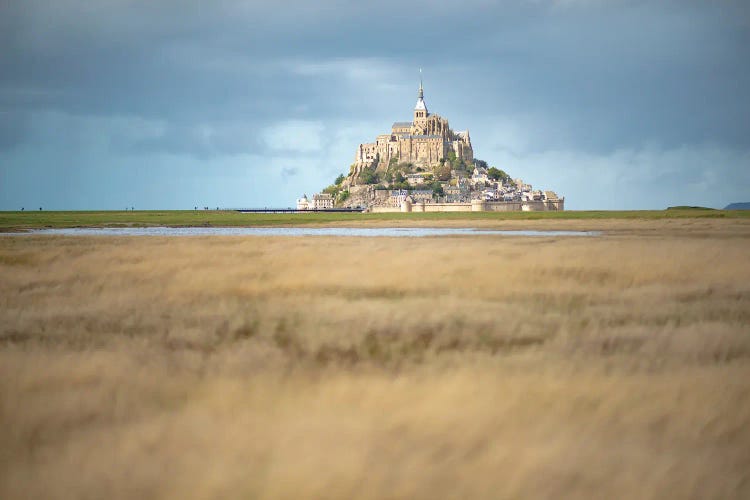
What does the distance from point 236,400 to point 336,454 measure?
1.37 m

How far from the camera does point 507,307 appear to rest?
9.96 metres

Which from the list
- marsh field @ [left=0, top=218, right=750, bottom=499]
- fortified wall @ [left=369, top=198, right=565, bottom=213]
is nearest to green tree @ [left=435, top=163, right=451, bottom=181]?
fortified wall @ [left=369, top=198, right=565, bottom=213]

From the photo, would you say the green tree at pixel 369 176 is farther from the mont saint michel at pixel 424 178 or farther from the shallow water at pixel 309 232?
the shallow water at pixel 309 232

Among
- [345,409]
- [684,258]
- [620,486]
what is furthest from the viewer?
[684,258]

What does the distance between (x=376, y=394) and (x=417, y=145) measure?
186 meters

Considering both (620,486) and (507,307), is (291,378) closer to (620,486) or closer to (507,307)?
(620,486)

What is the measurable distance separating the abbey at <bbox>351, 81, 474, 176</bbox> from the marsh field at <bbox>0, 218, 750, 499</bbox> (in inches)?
6954

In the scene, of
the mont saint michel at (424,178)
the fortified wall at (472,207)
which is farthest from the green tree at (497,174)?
the fortified wall at (472,207)

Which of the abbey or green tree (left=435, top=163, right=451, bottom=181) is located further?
the abbey

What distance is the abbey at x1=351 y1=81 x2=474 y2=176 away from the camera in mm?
187750

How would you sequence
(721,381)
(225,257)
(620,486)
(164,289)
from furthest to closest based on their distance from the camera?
(225,257), (164,289), (721,381), (620,486)

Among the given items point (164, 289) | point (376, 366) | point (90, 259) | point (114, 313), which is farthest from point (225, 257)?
point (376, 366)

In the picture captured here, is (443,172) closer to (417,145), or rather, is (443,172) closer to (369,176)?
(417,145)

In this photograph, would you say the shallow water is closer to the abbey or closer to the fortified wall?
the fortified wall
